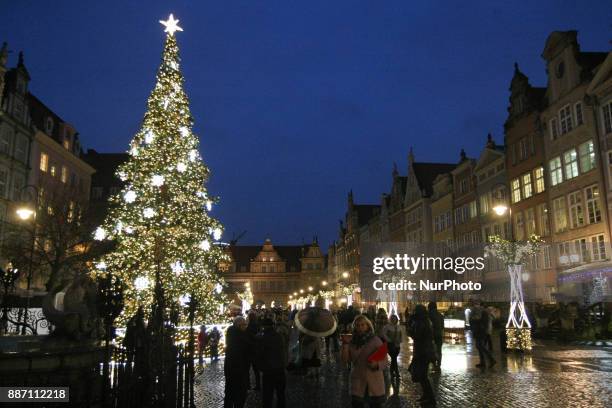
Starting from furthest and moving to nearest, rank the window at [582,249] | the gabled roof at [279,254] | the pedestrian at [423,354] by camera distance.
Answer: the gabled roof at [279,254] → the window at [582,249] → the pedestrian at [423,354]

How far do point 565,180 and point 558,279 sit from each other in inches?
246

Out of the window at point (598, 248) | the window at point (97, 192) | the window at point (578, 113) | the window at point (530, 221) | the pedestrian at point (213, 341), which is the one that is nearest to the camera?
the pedestrian at point (213, 341)

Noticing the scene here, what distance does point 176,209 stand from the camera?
23.7 meters

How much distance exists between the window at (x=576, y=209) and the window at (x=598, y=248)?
1.51 m

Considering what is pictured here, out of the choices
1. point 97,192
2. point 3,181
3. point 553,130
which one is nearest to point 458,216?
point 553,130

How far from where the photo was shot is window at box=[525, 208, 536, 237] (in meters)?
39.2

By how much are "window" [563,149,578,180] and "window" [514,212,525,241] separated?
6567 millimetres

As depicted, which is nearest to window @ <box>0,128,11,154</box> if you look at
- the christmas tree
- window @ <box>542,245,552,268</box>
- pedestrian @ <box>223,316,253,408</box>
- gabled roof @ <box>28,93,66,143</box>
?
gabled roof @ <box>28,93,66,143</box>

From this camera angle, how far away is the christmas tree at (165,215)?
22906mm

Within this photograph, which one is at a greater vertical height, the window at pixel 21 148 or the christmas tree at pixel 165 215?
the window at pixel 21 148

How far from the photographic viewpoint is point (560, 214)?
35844 millimetres
